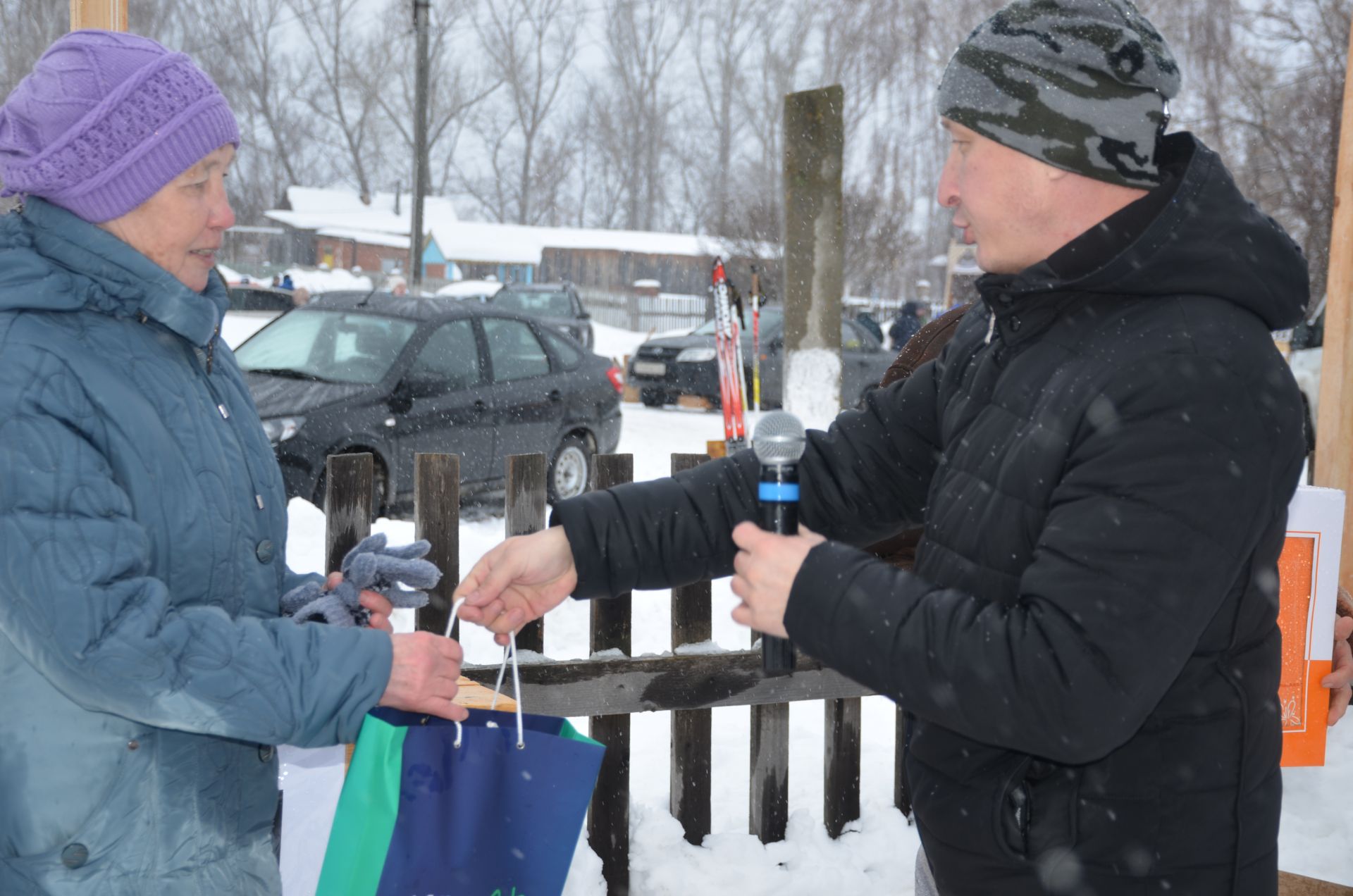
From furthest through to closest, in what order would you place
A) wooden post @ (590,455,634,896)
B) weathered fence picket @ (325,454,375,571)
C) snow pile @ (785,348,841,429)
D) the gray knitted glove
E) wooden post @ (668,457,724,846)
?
snow pile @ (785,348,841,429) < wooden post @ (668,457,724,846) < wooden post @ (590,455,634,896) < weathered fence picket @ (325,454,375,571) < the gray knitted glove

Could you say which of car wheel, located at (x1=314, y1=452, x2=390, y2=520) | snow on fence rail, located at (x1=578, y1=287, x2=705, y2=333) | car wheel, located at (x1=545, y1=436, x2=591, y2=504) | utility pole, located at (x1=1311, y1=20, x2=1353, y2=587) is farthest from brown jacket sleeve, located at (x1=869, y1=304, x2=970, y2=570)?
snow on fence rail, located at (x1=578, y1=287, x2=705, y2=333)

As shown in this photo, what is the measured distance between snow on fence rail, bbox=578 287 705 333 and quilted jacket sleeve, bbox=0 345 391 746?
3656cm

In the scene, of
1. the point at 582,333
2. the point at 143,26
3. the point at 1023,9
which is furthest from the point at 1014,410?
the point at 143,26

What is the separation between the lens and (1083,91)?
5.17ft

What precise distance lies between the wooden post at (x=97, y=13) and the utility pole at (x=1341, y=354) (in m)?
4.63

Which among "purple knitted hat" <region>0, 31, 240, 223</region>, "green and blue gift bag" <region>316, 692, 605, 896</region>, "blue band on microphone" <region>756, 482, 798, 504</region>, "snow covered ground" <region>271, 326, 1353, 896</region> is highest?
"purple knitted hat" <region>0, 31, 240, 223</region>

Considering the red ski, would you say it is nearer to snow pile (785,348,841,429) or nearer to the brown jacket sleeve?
snow pile (785,348,841,429)

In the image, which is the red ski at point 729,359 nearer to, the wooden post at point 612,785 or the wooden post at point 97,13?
the wooden post at point 612,785

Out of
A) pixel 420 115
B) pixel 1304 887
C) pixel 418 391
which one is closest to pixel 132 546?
pixel 1304 887

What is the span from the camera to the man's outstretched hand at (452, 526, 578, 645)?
81.1 inches

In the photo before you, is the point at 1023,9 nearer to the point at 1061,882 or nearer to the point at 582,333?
the point at 1061,882

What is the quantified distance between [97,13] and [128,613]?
2118 mm

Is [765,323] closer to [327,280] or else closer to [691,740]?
[691,740]

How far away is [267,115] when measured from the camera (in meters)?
52.2
